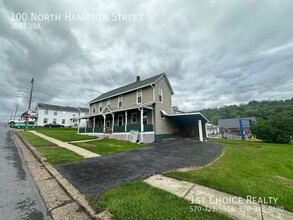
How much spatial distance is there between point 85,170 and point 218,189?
4.32 m

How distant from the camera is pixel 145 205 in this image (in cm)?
277

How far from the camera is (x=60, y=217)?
257 cm

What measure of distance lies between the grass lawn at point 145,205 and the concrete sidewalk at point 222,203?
212mm

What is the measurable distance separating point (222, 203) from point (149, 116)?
13.2m

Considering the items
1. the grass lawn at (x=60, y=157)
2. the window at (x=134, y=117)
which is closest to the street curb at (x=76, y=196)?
the grass lawn at (x=60, y=157)

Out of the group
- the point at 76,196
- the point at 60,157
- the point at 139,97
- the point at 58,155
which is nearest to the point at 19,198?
the point at 76,196

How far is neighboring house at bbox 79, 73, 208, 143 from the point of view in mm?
15196

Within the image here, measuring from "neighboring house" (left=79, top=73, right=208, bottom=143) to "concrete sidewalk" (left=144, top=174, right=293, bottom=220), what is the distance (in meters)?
10.4

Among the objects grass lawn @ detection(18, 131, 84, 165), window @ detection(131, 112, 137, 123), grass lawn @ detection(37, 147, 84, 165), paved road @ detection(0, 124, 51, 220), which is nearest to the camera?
paved road @ detection(0, 124, 51, 220)

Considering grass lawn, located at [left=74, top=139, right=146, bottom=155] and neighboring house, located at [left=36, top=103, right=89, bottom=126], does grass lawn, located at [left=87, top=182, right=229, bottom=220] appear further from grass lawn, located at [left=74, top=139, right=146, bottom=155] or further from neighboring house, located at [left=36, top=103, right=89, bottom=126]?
neighboring house, located at [left=36, top=103, right=89, bottom=126]

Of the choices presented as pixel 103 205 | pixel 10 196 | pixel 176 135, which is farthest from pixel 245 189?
pixel 176 135

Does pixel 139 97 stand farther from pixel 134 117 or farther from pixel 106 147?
pixel 106 147

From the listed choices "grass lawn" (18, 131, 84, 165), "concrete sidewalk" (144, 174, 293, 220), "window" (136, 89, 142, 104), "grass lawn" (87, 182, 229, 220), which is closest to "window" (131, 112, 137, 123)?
"window" (136, 89, 142, 104)

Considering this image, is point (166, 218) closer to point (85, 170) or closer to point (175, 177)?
point (175, 177)
